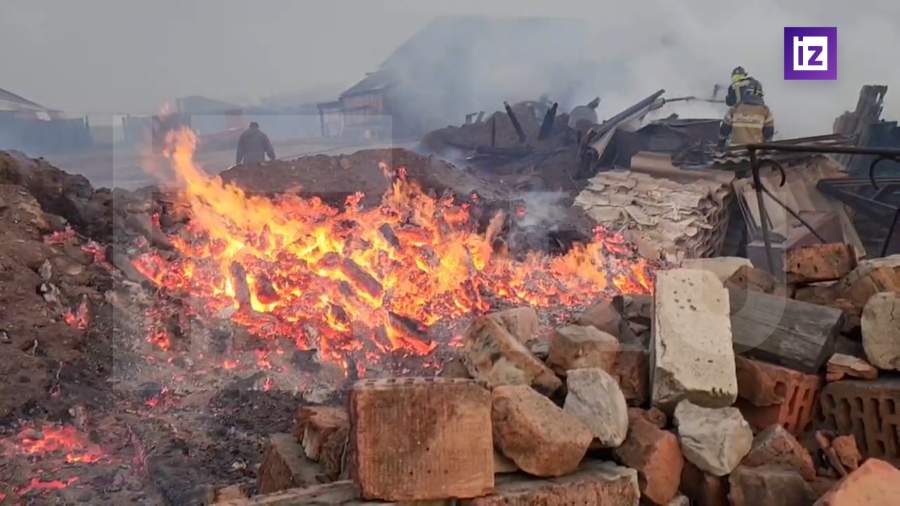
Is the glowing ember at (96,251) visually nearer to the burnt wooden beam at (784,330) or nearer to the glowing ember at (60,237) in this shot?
the glowing ember at (60,237)

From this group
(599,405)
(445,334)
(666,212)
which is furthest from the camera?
(666,212)

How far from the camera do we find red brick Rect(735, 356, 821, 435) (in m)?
2.95

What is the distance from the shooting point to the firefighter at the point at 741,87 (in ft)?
31.1

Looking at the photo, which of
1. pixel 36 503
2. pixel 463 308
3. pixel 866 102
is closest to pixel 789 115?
pixel 866 102

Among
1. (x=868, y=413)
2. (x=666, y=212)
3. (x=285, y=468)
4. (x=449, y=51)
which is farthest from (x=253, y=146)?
(x=868, y=413)

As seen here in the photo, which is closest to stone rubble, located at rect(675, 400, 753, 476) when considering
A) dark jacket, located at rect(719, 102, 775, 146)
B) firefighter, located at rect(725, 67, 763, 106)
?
dark jacket, located at rect(719, 102, 775, 146)

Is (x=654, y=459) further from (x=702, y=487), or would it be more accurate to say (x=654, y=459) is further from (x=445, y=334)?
(x=445, y=334)

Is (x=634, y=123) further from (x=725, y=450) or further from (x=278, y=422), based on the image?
(x=725, y=450)

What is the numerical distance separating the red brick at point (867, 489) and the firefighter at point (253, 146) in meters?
7.15

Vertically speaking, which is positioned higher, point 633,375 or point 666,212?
point 666,212

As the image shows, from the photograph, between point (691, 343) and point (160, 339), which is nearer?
point (691, 343)

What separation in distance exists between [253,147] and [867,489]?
7442 mm

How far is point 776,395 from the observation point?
295 cm

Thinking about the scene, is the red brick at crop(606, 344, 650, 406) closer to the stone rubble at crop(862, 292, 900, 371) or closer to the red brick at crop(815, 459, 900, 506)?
the red brick at crop(815, 459, 900, 506)
